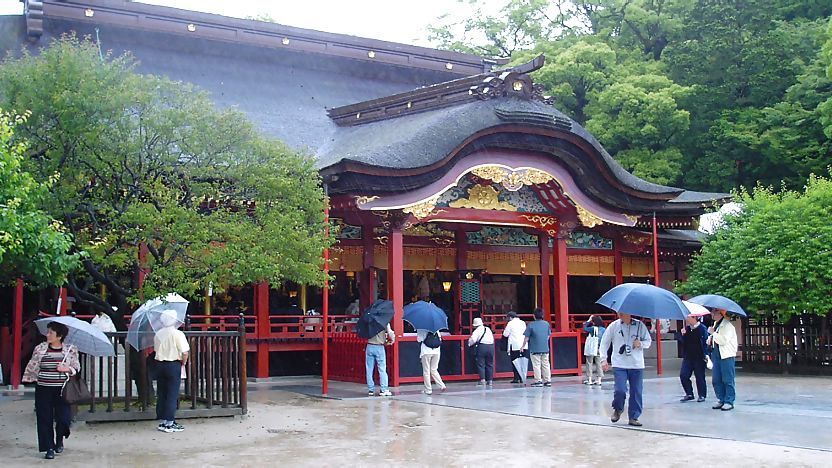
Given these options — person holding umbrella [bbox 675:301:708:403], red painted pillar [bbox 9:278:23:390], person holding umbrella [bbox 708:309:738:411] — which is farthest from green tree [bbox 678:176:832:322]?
red painted pillar [bbox 9:278:23:390]

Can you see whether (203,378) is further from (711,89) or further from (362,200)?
(711,89)

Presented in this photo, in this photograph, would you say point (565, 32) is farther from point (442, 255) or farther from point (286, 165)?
point (286, 165)

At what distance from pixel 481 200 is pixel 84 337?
11772mm

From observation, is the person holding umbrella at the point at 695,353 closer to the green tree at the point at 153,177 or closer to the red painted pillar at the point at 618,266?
the green tree at the point at 153,177

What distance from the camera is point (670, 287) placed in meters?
29.3

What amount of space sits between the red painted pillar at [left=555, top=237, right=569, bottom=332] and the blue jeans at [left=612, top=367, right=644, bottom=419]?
9008 mm

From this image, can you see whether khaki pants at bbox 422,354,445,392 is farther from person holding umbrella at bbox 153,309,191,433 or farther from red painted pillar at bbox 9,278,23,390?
red painted pillar at bbox 9,278,23,390

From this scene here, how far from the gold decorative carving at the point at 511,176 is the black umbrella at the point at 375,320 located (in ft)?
14.5

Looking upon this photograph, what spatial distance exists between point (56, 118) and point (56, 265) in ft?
8.72

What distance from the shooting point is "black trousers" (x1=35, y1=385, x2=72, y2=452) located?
981 cm

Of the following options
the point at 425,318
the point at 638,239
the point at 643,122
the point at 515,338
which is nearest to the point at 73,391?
the point at 425,318

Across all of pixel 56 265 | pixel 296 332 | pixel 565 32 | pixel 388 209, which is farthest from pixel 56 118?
pixel 565 32

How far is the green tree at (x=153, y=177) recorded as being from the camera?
40.4 ft

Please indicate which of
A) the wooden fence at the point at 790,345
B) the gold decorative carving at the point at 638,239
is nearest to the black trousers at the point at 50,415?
the wooden fence at the point at 790,345
